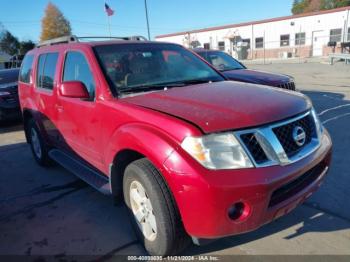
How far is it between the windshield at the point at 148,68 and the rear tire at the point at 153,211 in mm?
946

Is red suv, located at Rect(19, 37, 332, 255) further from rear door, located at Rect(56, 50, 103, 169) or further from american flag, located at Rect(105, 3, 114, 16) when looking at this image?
american flag, located at Rect(105, 3, 114, 16)

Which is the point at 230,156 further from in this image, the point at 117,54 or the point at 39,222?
the point at 39,222

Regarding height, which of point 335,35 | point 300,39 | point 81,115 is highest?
point 335,35

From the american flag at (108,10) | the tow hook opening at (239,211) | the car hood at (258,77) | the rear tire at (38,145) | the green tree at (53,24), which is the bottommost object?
the rear tire at (38,145)

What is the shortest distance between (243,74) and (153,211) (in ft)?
17.8

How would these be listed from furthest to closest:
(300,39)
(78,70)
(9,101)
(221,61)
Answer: (300,39) < (9,101) < (221,61) < (78,70)

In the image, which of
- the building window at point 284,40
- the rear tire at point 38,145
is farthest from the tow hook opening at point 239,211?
the building window at point 284,40

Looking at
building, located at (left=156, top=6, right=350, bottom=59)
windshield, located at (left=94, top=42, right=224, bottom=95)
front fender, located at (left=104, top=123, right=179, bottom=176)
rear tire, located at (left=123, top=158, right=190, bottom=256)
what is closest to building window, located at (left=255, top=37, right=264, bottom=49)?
building, located at (left=156, top=6, right=350, bottom=59)

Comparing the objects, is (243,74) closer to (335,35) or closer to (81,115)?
(81,115)

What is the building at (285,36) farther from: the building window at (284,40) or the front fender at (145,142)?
the front fender at (145,142)

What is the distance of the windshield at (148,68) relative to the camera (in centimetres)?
342

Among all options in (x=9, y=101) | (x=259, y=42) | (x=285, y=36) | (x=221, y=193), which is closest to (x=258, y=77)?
(x=221, y=193)

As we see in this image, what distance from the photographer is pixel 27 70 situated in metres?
5.60

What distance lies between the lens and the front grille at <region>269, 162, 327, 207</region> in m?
2.50
